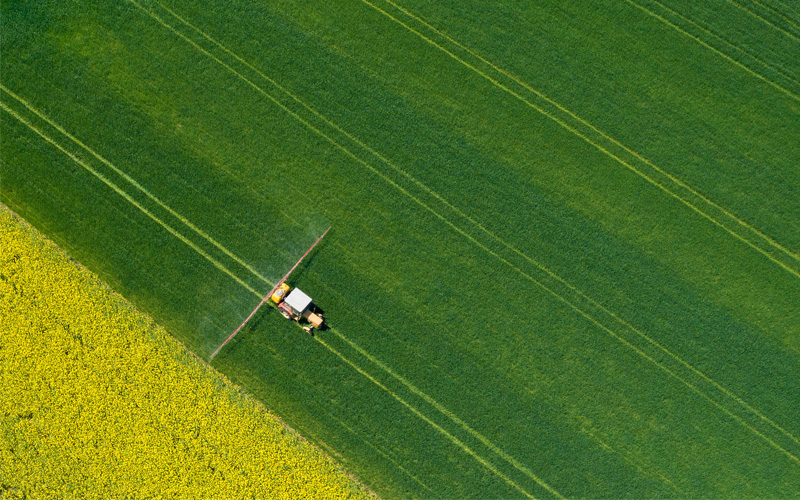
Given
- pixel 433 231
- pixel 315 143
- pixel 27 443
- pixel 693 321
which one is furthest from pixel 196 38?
pixel 693 321

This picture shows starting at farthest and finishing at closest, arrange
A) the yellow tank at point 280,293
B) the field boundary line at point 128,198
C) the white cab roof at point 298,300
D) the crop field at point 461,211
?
the field boundary line at point 128,198 < the crop field at point 461,211 < the yellow tank at point 280,293 < the white cab roof at point 298,300

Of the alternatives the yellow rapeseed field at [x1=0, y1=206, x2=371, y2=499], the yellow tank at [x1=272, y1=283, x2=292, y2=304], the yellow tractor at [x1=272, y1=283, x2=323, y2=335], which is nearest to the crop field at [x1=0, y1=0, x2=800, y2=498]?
the yellow tractor at [x1=272, y1=283, x2=323, y2=335]

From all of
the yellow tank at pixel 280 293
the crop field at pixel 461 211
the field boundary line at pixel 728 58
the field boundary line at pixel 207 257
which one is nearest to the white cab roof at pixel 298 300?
the yellow tank at pixel 280 293

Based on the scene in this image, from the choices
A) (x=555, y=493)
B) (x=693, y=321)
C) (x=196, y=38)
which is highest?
(x=693, y=321)

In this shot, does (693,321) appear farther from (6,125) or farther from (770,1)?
(6,125)

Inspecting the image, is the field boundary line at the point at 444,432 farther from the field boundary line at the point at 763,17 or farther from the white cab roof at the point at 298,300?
the field boundary line at the point at 763,17

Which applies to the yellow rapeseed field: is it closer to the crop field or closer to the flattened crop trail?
the crop field

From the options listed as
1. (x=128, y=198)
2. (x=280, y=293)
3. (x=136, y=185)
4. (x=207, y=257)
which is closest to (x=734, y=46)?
(x=280, y=293)
